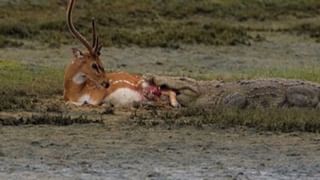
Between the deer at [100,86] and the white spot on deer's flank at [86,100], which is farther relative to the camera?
the white spot on deer's flank at [86,100]

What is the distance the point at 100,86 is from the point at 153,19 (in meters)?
14.7

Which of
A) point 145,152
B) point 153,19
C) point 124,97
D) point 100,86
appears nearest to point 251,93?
point 124,97

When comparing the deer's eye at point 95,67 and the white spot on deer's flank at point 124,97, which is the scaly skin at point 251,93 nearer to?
the white spot on deer's flank at point 124,97

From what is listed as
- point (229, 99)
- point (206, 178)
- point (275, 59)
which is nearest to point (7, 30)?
point (275, 59)

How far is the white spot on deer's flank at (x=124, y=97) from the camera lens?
13867mm

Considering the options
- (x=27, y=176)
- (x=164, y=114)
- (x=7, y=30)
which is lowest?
(x=27, y=176)

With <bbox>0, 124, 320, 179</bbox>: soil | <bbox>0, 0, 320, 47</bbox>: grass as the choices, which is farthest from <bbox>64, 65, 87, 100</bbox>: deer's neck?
<bbox>0, 0, 320, 47</bbox>: grass

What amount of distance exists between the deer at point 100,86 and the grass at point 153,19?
859cm

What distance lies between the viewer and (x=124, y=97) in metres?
13.8

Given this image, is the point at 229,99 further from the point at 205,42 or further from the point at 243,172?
the point at 205,42

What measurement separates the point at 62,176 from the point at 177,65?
39.0 feet

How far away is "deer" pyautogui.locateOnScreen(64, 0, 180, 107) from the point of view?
13.9m

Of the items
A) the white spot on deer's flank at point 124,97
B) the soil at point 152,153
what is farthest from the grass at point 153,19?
the soil at point 152,153

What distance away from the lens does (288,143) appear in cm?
1134
